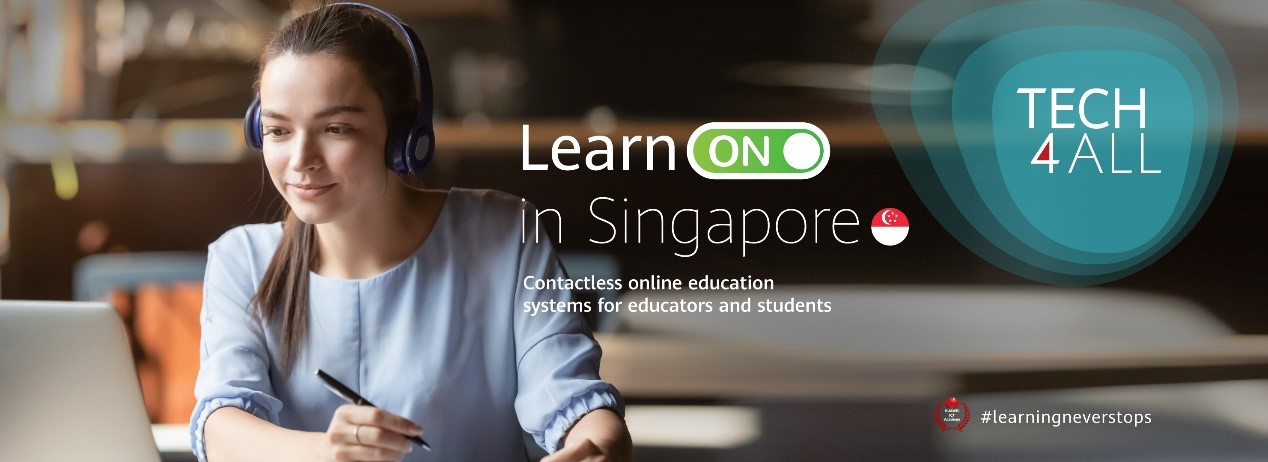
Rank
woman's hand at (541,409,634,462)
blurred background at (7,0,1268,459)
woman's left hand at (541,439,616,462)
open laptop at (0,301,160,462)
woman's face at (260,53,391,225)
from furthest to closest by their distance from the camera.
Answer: blurred background at (7,0,1268,459), woman's face at (260,53,391,225), woman's hand at (541,409,634,462), woman's left hand at (541,439,616,462), open laptop at (0,301,160,462)

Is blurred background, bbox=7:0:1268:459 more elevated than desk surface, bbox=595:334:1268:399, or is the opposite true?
blurred background, bbox=7:0:1268:459

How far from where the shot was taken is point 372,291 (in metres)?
1.86

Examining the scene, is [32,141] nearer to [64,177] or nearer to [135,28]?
[64,177]

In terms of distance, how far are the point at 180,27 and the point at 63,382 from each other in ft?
2.60

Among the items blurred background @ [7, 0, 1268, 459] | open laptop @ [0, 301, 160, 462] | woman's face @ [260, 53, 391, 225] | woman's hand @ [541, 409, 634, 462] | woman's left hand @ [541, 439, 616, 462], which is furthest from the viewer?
blurred background @ [7, 0, 1268, 459]

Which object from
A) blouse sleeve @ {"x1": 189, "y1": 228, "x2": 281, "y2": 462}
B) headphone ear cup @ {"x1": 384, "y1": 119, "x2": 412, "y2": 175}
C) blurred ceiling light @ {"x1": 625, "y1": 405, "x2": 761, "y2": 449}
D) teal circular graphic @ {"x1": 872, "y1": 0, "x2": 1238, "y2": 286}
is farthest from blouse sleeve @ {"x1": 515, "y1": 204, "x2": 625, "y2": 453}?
teal circular graphic @ {"x1": 872, "y1": 0, "x2": 1238, "y2": 286}

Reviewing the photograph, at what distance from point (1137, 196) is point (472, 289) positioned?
3.92ft

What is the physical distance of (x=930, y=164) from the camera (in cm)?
197

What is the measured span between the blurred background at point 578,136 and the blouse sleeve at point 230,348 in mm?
85

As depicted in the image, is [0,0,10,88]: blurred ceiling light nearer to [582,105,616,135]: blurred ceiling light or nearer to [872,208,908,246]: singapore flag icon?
[582,105,616,135]: blurred ceiling light

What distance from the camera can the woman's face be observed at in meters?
1.79

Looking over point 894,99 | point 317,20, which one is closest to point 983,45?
point 894,99

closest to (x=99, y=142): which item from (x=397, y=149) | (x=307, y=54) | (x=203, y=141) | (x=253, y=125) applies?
(x=203, y=141)

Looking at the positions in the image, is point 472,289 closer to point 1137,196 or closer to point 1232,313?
point 1137,196
